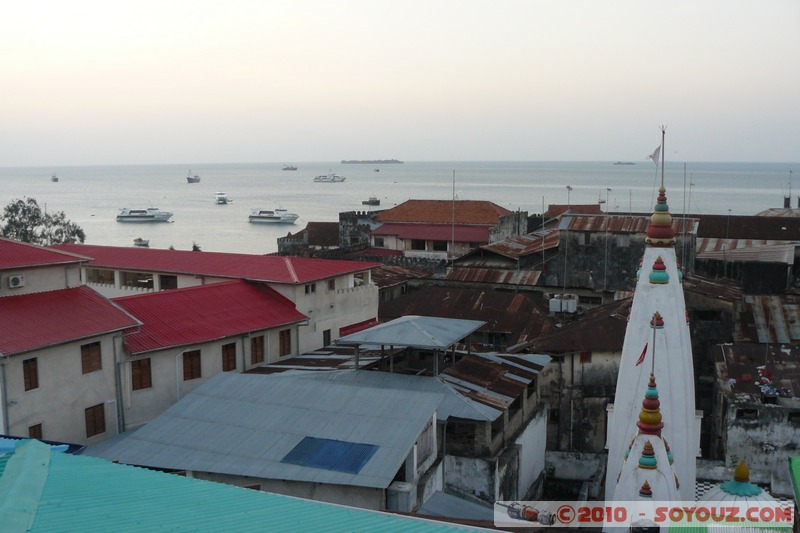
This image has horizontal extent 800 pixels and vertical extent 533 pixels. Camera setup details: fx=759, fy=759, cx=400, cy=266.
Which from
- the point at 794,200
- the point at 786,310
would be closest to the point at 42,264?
the point at 786,310

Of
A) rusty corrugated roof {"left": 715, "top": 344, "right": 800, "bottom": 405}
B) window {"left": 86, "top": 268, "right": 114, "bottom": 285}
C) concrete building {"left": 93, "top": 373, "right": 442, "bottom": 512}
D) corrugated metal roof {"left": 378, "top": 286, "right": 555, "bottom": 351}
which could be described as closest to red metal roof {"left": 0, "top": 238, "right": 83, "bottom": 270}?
concrete building {"left": 93, "top": 373, "right": 442, "bottom": 512}

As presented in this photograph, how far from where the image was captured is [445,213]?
2382 inches

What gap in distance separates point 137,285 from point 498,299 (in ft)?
51.0

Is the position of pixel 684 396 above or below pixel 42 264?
below

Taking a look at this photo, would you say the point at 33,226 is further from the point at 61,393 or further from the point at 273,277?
the point at 61,393

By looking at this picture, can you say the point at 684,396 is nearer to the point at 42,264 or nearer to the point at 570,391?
the point at 570,391

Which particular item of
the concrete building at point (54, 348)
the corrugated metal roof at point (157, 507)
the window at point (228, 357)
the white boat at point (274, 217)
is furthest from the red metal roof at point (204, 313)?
the white boat at point (274, 217)

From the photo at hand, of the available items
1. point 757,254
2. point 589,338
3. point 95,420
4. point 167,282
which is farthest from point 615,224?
point 95,420

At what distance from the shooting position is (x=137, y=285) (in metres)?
Answer: 32.2

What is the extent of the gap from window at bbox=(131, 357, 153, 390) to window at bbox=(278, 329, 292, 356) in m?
5.41

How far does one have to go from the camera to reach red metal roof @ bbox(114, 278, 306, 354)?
22.5 metres

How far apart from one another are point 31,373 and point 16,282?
322 centimetres

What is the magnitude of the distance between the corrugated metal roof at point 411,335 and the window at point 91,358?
6.59 metres

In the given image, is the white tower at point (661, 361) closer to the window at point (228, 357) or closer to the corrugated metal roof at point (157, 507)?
the corrugated metal roof at point (157, 507)
